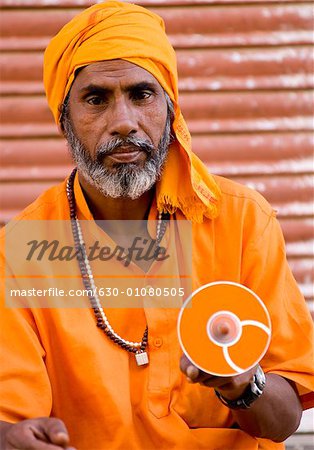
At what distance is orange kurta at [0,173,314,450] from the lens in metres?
2.58

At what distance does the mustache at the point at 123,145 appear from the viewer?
8.93 feet

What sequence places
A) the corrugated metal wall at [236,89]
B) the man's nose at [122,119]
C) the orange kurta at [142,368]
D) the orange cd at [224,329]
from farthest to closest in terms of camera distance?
the corrugated metal wall at [236,89] → the man's nose at [122,119] → the orange kurta at [142,368] → the orange cd at [224,329]

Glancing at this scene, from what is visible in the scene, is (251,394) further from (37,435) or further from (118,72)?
(118,72)

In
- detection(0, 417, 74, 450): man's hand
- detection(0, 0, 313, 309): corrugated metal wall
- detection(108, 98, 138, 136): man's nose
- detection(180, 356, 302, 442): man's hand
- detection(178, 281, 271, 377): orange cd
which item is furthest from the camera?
detection(0, 0, 313, 309): corrugated metal wall

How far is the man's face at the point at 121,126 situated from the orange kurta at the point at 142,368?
330mm

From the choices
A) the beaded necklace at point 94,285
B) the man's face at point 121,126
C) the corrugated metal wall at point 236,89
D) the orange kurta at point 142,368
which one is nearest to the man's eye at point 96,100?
the man's face at point 121,126

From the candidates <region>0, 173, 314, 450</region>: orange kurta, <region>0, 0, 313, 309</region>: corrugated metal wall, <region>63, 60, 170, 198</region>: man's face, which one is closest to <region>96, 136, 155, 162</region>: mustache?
<region>63, 60, 170, 198</region>: man's face

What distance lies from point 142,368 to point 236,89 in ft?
6.25

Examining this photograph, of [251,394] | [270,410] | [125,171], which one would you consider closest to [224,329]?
[251,394]

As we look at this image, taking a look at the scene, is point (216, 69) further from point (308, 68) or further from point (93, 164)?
point (93, 164)

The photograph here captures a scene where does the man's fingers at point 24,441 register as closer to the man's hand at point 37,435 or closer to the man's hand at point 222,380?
the man's hand at point 37,435

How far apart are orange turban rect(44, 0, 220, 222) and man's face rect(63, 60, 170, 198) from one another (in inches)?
1.7

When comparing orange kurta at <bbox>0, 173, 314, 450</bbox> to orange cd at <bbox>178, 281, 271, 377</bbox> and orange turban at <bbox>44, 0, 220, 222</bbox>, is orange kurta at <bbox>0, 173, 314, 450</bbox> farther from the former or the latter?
orange cd at <bbox>178, 281, 271, 377</bbox>

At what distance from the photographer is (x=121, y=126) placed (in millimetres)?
2709
